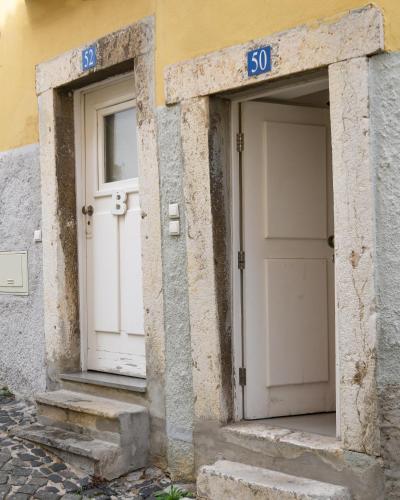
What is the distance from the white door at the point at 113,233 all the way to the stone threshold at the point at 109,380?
0.21ft

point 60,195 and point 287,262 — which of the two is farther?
point 60,195

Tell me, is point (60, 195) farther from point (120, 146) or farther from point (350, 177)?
point (350, 177)

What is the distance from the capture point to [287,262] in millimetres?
5059

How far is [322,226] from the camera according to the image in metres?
5.20

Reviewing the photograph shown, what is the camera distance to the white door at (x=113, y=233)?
18.8 feet

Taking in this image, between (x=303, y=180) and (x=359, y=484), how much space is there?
2.01m

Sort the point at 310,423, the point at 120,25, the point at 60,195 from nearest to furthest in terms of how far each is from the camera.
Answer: the point at 310,423 < the point at 120,25 < the point at 60,195

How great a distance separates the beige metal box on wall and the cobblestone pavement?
1.50 m

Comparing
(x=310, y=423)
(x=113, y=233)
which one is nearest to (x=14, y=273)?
A: (x=113, y=233)

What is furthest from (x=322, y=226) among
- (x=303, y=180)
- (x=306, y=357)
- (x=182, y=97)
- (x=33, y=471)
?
(x=33, y=471)

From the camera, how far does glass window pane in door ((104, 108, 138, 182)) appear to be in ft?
19.1

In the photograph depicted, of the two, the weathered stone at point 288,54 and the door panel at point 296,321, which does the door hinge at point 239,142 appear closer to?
the weathered stone at point 288,54

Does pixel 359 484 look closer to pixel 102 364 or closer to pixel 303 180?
pixel 303 180

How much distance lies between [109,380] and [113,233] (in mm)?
1083
